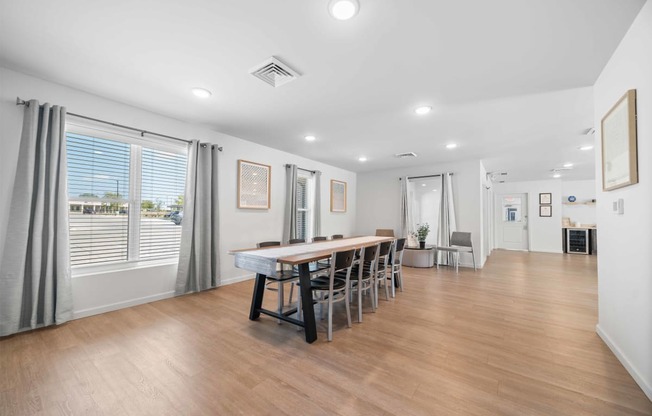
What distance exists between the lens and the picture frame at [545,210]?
834 centimetres

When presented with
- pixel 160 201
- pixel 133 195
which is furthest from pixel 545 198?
pixel 133 195

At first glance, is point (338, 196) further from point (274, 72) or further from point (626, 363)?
point (626, 363)

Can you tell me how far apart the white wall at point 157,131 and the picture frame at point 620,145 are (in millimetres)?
4554

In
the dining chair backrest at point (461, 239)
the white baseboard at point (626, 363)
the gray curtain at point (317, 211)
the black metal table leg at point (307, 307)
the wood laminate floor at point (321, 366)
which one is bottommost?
the wood laminate floor at point (321, 366)

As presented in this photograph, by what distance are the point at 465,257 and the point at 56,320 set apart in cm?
695

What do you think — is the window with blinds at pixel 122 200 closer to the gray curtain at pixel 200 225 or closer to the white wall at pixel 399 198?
the gray curtain at pixel 200 225

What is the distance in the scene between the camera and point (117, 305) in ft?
10.0

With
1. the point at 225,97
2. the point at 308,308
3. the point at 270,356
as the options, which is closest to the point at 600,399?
the point at 308,308

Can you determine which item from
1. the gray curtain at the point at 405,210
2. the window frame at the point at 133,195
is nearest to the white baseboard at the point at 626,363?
the gray curtain at the point at 405,210

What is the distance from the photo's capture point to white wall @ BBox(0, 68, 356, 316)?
7.86ft

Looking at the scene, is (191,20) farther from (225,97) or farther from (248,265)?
(248,265)

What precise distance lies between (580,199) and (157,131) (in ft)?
39.6

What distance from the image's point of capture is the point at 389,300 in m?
3.53

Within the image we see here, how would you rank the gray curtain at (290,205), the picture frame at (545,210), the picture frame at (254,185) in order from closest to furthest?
the picture frame at (254,185) < the gray curtain at (290,205) < the picture frame at (545,210)
